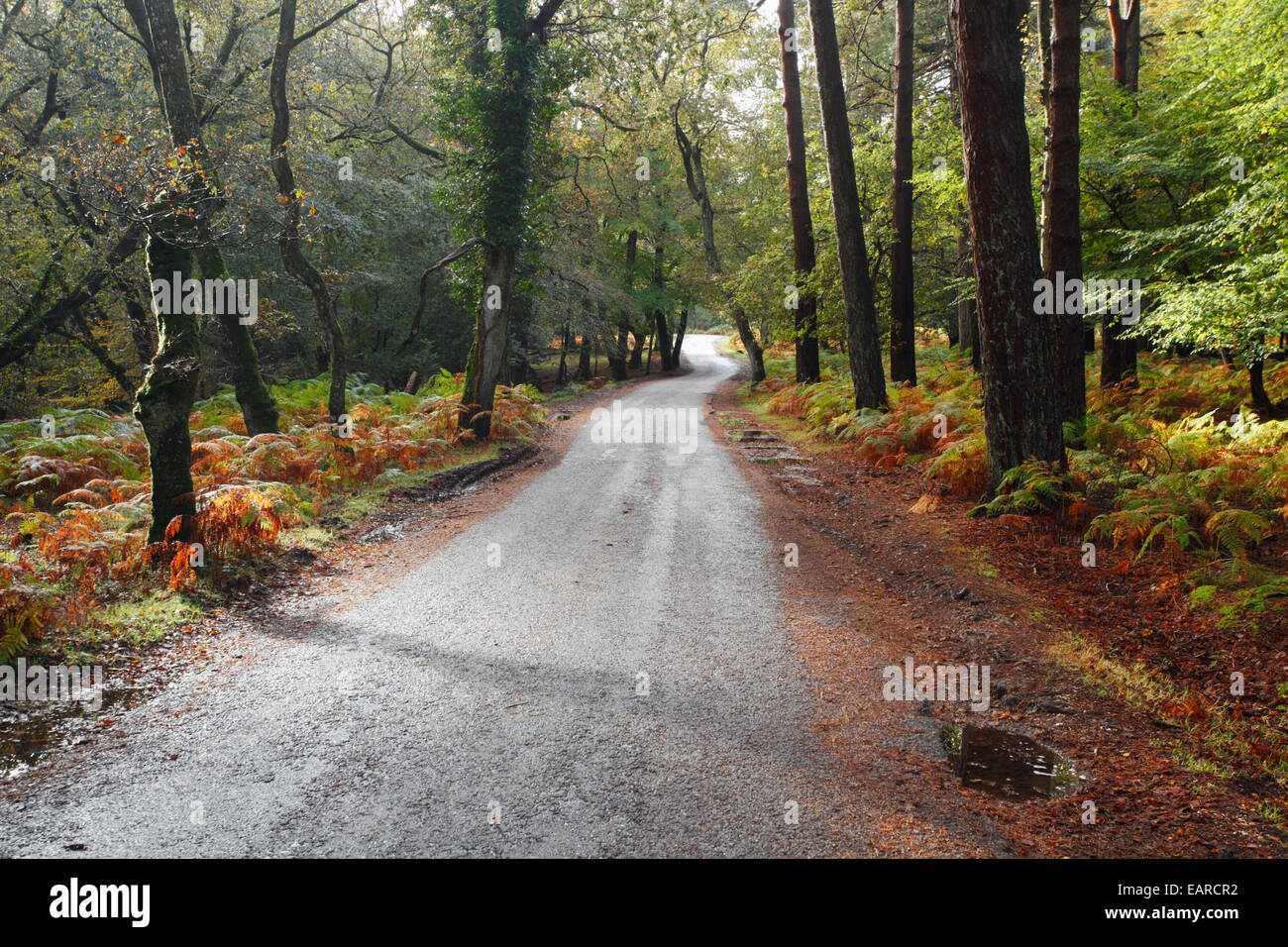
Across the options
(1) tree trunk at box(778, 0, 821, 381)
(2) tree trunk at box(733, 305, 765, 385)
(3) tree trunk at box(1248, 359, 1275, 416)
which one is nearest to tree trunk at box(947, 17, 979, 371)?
(1) tree trunk at box(778, 0, 821, 381)

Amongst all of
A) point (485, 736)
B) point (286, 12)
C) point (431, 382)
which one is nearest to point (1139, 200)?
point (485, 736)

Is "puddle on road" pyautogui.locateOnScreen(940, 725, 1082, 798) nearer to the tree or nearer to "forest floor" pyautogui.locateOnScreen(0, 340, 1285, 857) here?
"forest floor" pyautogui.locateOnScreen(0, 340, 1285, 857)

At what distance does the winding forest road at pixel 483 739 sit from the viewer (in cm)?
311

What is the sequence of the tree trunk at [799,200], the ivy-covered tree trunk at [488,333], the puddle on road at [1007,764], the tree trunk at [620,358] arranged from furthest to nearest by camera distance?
the tree trunk at [620,358] < the tree trunk at [799,200] < the ivy-covered tree trunk at [488,333] < the puddle on road at [1007,764]

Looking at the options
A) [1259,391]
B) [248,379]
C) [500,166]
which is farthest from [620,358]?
[1259,391]

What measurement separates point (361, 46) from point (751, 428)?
64.8 ft

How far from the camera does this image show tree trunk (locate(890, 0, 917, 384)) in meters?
15.0

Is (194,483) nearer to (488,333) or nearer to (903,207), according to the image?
(488,333)

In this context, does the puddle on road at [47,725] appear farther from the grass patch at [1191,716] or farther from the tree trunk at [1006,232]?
the tree trunk at [1006,232]

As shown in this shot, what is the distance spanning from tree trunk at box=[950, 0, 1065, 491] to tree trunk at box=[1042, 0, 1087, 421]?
1498 mm

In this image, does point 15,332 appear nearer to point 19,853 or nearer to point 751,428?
point 19,853

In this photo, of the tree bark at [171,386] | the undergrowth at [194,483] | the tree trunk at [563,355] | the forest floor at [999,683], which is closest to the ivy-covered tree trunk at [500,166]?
the undergrowth at [194,483]

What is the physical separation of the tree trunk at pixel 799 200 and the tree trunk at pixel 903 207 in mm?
3075
